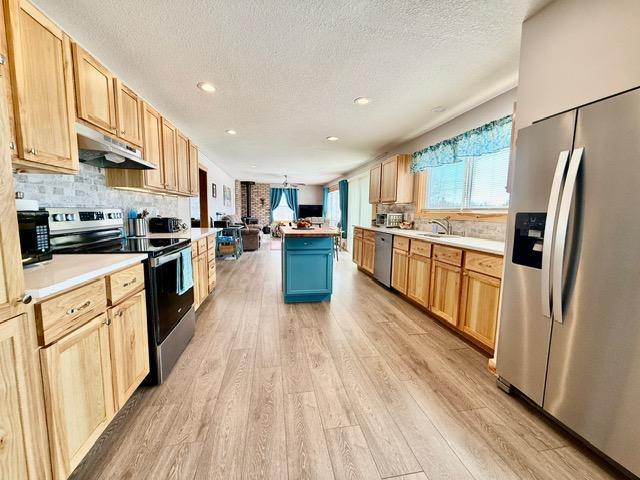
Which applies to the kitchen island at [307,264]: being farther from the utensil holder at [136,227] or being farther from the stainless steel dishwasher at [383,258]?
the utensil holder at [136,227]

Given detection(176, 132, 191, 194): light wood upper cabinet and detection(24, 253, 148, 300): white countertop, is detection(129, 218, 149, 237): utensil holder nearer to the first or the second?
detection(176, 132, 191, 194): light wood upper cabinet

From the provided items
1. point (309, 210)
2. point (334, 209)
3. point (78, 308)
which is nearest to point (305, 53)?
point (78, 308)

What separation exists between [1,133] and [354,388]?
6.69ft

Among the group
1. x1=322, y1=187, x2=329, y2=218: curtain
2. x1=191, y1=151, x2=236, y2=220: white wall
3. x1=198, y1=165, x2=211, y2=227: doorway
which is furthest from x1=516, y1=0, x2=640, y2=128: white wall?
x1=322, y1=187, x2=329, y2=218: curtain

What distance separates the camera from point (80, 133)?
151cm

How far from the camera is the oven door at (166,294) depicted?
170 cm

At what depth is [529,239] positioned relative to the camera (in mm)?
1513

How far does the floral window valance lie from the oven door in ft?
10.2

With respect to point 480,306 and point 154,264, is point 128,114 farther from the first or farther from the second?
point 480,306

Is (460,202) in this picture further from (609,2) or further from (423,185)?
(609,2)

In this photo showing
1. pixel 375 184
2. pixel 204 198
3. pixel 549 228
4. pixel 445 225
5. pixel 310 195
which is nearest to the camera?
pixel 549 228

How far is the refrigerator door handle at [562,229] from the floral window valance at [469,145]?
144cm

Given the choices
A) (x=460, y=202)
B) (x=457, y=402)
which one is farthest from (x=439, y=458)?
(x=460, y=202)

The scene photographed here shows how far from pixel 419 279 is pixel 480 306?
0.93 m
